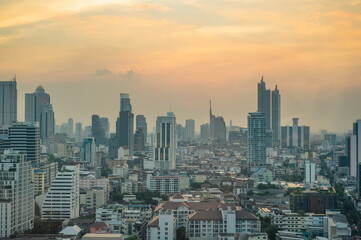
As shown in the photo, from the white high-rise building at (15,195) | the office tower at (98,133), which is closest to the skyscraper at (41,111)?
the office tower at (98,133)

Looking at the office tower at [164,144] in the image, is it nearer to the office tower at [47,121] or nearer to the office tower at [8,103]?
the office tower at [8,103]

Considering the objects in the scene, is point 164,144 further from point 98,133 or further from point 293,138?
point 293,138

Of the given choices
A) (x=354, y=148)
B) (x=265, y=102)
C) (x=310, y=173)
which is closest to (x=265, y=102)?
(x=265, y=102)

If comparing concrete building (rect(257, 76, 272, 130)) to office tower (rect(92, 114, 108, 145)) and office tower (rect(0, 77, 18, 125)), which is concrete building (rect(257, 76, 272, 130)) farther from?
office tower (rect(0, 77, 18, 125))

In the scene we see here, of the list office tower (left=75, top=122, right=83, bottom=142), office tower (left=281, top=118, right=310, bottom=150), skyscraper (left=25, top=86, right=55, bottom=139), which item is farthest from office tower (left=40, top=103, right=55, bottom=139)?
office tower (left=281, top=118, right=310, bottom=150)

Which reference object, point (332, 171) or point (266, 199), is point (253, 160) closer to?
point (332, 171)
